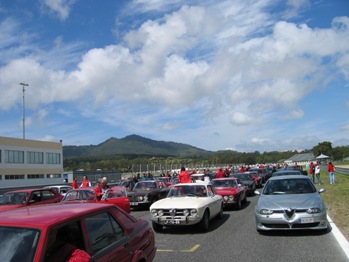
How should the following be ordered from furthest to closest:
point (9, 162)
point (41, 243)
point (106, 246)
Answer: point (9, 162)
point (106, 246)
point (41, 243)

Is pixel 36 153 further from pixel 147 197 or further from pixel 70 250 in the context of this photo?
pixel 70 250

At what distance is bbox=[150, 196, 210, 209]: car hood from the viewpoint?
35.8 feet

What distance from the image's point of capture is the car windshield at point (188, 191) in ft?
40.6

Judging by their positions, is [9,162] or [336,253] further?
[9,162]

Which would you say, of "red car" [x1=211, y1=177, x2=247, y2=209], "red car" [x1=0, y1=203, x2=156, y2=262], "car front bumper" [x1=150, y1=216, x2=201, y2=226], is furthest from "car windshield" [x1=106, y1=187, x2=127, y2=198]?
"red car" [x1=0, y1=203, x2=156, y2=262]

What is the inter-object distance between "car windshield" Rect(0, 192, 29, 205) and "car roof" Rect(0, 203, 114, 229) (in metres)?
10.3

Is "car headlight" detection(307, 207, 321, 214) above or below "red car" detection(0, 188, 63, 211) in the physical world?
below

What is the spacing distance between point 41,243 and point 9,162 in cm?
6182

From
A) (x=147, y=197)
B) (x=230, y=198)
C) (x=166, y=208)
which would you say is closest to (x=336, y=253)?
(x=166, y=208)

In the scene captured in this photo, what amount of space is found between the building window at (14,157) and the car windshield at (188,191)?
176 ft

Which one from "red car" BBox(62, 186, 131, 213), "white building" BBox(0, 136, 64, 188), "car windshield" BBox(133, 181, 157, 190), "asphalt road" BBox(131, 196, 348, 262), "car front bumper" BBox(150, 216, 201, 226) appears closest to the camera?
"asphalt road" BBox(131, 196, 348, 262)

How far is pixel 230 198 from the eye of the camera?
1540 centimetres

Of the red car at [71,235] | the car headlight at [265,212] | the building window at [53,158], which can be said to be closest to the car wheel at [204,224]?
the car headlight at [265,212]

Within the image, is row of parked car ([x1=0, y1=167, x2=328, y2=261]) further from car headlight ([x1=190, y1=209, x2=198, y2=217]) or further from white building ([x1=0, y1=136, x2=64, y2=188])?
white building ([x1=0, y1=136, x2=64, y2=188])
